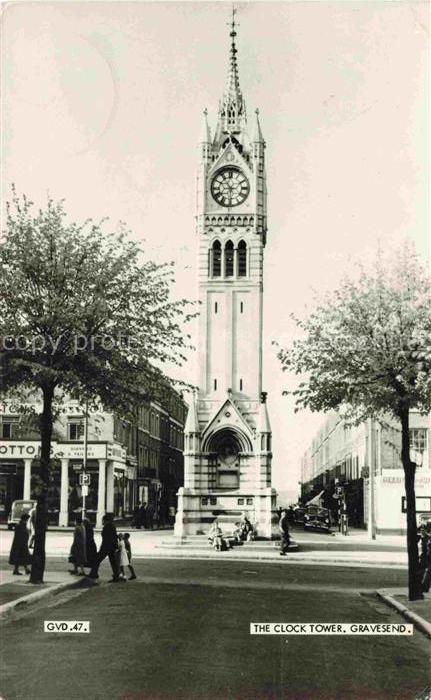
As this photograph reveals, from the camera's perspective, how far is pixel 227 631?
14172mm

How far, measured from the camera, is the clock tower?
48.9m

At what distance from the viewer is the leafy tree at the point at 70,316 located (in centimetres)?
2092

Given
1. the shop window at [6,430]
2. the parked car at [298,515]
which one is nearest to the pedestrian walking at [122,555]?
the shop window at [6,430]

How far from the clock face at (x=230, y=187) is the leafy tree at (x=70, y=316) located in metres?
30.6

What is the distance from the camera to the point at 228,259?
5200 centimetres

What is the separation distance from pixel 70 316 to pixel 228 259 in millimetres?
31746

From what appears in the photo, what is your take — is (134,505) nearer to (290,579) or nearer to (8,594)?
(290,579)

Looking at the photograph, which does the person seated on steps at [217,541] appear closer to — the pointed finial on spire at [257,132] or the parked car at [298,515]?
the pointed finial on spire at [257,132]

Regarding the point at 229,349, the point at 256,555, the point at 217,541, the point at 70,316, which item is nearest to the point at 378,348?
the point at 70,316

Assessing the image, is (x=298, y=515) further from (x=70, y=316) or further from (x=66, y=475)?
(x=70, y=316)

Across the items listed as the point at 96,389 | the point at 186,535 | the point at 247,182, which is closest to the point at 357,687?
the point at 96,389

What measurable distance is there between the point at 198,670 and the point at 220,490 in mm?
38347

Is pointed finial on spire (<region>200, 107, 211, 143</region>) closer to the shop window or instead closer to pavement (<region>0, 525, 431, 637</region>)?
the shop window

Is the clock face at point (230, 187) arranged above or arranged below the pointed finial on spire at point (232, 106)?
below
